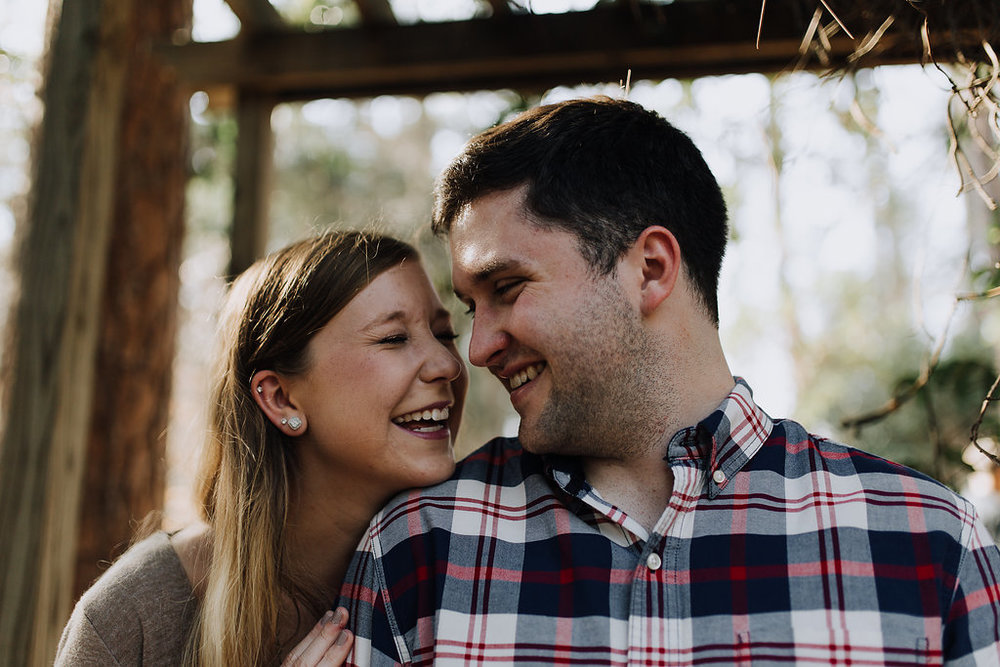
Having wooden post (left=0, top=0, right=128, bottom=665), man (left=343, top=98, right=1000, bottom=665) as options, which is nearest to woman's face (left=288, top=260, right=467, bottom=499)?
man (left=343, top=98, right=1000, bottom=665)

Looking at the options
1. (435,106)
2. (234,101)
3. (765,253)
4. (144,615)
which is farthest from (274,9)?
(435,106)

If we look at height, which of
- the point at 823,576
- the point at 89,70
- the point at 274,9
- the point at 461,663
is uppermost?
the point at 274,9

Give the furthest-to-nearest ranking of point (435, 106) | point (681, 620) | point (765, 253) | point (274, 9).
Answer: point (435, 106), point (765, 253), point (274, 9), point (681, 620)

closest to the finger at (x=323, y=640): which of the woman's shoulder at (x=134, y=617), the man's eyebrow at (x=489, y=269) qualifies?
the woman's shoulder at (x=134, y=617)

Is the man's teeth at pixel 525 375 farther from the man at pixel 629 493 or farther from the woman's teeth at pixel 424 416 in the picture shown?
the woman's teeth at pixel 424 416

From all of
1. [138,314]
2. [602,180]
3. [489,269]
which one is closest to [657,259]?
[602,180]

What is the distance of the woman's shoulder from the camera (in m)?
1.89

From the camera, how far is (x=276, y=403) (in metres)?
2.09

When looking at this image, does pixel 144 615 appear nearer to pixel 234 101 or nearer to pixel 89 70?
pixel 89 70

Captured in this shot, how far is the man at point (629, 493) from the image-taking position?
142 centimetres

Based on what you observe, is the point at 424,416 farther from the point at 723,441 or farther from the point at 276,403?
the point at 723,441

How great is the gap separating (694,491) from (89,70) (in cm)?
197

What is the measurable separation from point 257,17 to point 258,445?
1.64 meters

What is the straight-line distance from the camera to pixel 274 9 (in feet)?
9.84
